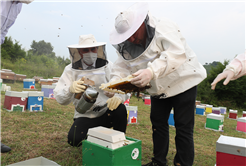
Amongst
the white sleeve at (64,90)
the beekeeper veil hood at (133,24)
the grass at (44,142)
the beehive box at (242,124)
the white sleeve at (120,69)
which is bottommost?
the beehive box at (242,124)

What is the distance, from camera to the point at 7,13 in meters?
2.15

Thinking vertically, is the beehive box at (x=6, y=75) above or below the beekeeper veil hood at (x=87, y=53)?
below

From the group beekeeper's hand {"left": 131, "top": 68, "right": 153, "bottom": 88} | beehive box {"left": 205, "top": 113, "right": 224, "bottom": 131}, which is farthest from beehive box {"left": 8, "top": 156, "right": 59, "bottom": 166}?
beehive box {"left": 205, "top": 113, "right": 224, "bottom": 131}

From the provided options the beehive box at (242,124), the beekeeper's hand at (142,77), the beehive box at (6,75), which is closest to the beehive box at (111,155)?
the beekeeper's hand at (142,77)

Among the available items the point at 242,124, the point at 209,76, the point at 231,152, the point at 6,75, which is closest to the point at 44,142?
the point at 231,152

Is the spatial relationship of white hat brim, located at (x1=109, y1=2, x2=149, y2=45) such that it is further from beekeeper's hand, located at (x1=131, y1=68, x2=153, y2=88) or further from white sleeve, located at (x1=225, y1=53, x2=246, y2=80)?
white sleeve, located at (x1=225, y1=53, x2=246, y2=80)

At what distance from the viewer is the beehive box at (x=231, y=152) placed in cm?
136

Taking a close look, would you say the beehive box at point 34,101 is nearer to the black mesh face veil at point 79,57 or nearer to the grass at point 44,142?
the grass at point 44,142

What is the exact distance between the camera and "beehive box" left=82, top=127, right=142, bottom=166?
141cm

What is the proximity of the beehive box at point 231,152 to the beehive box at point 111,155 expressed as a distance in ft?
2.39

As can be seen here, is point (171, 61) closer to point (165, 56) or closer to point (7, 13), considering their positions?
point (165, 56)

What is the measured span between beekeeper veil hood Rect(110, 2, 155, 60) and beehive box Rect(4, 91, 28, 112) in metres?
3.34

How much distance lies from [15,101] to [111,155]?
12.0 feet

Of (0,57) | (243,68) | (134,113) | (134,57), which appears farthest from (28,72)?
(243,68)
